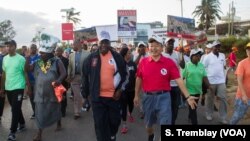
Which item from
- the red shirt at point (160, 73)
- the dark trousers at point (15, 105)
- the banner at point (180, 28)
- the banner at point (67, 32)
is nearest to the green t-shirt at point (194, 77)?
the red shirt at point (160, 73)

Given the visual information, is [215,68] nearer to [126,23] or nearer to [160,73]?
[160,73]

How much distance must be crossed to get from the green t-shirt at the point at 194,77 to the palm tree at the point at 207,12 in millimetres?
78012

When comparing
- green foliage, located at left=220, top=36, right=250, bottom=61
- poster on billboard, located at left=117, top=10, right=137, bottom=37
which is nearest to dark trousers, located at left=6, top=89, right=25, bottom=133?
poster on billboard, located at left=117, top=10, right=137, bottom=37

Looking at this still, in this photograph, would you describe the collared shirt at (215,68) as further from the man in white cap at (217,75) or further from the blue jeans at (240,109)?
the blue jeans at (240,109)

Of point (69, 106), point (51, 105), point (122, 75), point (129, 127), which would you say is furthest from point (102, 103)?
point (69, 106)

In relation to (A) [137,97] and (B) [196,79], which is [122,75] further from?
(B) [196,79]

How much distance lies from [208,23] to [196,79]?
8010 centimetres

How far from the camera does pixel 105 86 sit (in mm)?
6816

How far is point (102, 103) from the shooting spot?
6836mm

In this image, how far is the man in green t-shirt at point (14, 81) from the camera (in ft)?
27.9

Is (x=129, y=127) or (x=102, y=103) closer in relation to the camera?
(x=102, y=103)

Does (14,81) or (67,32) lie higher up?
(67,32)

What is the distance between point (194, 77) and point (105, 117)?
3346mm

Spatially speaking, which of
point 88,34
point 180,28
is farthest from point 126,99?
point 88,34
